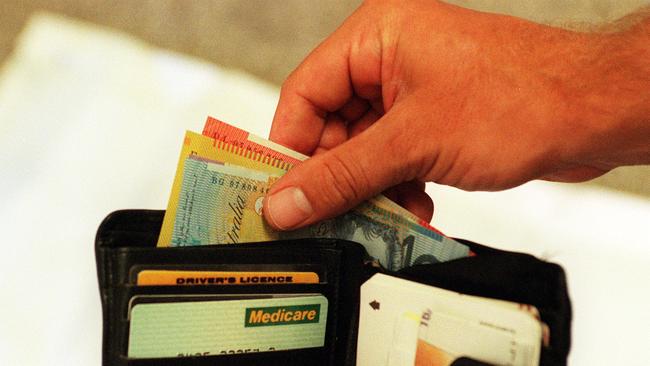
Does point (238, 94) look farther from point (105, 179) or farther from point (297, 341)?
point (297, 341)

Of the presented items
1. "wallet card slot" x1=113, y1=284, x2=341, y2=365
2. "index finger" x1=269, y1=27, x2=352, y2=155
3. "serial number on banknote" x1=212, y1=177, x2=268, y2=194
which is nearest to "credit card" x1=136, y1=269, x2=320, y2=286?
"wallet card slot" x1=113, y1=284, x2=341, y2=365

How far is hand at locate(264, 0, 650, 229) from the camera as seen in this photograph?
708 mm

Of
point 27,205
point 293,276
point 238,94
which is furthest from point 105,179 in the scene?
point 293,276

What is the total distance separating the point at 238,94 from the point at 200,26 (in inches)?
7.9

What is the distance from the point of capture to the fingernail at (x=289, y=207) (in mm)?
725

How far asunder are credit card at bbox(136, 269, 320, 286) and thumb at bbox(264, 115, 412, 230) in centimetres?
7

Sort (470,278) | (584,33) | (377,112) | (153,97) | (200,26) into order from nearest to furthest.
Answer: (470,278)
(584,33)
(377,112)
(153,97)
(200,26)

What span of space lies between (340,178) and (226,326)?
23 centimetres

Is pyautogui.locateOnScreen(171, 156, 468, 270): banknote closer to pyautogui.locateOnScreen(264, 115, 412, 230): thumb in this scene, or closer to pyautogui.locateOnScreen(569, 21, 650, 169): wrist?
pyautogui.locateOnScreen(264, 115, 412, 230): thumb

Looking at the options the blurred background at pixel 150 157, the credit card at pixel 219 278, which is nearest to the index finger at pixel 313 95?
the blurred background at pixel 150 157

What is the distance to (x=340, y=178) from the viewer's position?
0.72 m

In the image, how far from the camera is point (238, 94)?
1.24 m

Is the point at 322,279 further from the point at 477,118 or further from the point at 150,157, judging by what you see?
the point at 150,157

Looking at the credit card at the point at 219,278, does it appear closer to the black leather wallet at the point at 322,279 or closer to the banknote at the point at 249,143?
the black leather wallet at the point at 322,279
